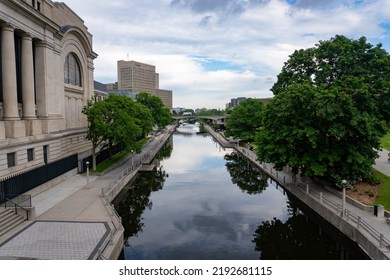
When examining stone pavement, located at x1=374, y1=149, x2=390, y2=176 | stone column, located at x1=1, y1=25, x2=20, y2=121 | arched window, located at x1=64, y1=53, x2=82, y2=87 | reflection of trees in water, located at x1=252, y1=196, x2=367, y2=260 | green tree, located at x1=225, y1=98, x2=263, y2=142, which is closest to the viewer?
reflection of trees in water, located at x1=252, y1=196, x2=367, y2=260

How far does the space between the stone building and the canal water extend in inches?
366

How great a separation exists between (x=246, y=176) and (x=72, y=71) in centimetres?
2860

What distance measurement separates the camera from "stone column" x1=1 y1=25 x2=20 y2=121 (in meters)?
27.9

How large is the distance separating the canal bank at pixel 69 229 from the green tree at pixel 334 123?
51.3ft

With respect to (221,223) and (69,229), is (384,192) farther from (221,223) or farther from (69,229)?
(69,229)

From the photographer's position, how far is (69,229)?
64.2ft

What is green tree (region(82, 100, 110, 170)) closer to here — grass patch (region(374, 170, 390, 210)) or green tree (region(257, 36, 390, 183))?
green tree (region(257, 36, 390, 183))

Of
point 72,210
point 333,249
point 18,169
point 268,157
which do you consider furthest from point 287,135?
point 18,169

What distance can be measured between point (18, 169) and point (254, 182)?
2540cm

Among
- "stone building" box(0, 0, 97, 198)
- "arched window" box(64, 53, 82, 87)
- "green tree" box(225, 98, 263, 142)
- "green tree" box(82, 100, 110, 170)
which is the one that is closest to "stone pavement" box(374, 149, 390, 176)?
"green tree" box(82, 100, 110, 170)

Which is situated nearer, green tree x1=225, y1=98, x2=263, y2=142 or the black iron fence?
the black iron fence

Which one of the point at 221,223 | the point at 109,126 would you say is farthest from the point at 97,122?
the point at 221,223

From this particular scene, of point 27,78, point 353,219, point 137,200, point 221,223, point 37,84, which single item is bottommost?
point 221,223

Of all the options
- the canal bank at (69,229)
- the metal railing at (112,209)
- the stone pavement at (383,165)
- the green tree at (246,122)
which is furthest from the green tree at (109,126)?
the green tree at (246,122)
